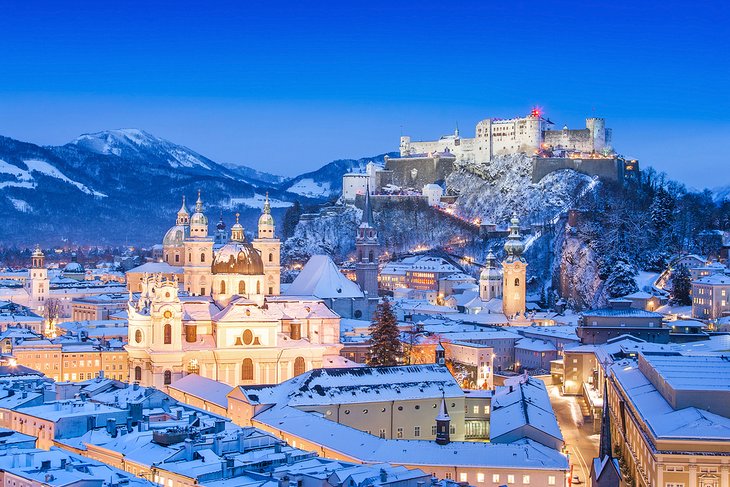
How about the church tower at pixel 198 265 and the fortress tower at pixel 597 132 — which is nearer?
the church tower at pixel 198 265

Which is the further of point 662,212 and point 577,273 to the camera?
point 662,212

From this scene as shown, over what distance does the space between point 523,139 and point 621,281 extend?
34385mm

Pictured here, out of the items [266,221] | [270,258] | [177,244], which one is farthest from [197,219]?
[177,244]

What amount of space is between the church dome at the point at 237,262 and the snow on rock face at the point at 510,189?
57.5 m

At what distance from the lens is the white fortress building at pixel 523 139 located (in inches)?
5098

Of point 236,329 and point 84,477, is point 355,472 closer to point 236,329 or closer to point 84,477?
point 84,477

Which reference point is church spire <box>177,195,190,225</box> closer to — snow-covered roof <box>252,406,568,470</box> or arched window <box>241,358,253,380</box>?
arched window <box>241,358,253,380</box>

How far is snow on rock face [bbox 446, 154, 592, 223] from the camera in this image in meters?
124

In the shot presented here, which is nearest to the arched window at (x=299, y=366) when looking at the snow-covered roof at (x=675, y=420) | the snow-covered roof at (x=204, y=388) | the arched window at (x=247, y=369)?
the arched window at (x=247, y=369)

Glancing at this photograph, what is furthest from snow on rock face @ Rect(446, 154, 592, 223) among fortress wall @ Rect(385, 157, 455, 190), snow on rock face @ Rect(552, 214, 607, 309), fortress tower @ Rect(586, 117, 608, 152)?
snow on rock face @ Rect(552, 214, 607, 309)

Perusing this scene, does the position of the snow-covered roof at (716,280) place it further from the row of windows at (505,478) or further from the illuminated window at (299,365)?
the row of windows at (505,478)

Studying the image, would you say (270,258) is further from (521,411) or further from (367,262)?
(521,411)

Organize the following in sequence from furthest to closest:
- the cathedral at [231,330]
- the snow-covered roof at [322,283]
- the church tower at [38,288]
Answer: the church tower at [38,288] < the snow-covered roof at [322,283] < the cathedral at [231,330]

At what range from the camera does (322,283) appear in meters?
84.4
